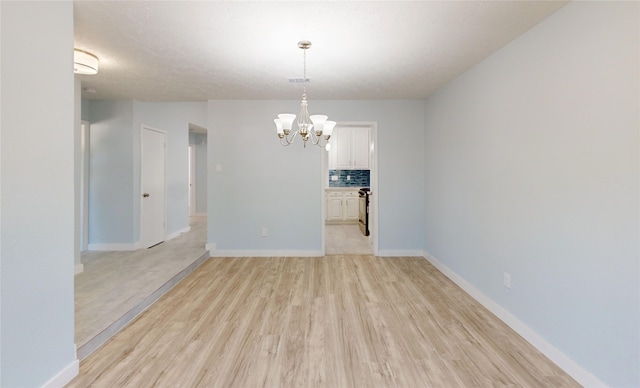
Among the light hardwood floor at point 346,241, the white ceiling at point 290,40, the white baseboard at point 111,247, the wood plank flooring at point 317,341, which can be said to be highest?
the white ceiling at point 290,40

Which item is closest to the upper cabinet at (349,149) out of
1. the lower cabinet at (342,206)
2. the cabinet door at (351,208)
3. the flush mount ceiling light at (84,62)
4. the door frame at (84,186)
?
the lower cabinet at (342,206)

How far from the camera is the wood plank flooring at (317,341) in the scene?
1.96 meters

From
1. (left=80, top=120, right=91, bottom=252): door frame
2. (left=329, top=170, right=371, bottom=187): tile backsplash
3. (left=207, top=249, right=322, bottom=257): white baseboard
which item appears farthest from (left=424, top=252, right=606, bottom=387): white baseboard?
(left=80, top=120, right=91, bottom=252): door frame

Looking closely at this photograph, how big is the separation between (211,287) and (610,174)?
355 centimetres

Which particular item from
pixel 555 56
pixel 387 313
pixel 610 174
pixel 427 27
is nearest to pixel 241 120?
pixel 427 27

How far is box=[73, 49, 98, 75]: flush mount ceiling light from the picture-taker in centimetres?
296

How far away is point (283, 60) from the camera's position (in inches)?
124

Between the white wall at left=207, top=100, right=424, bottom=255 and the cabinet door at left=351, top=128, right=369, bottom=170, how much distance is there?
3.41 m

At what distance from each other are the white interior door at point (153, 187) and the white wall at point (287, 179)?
3.83 ft

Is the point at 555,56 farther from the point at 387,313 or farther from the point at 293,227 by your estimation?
the point at 293,227
